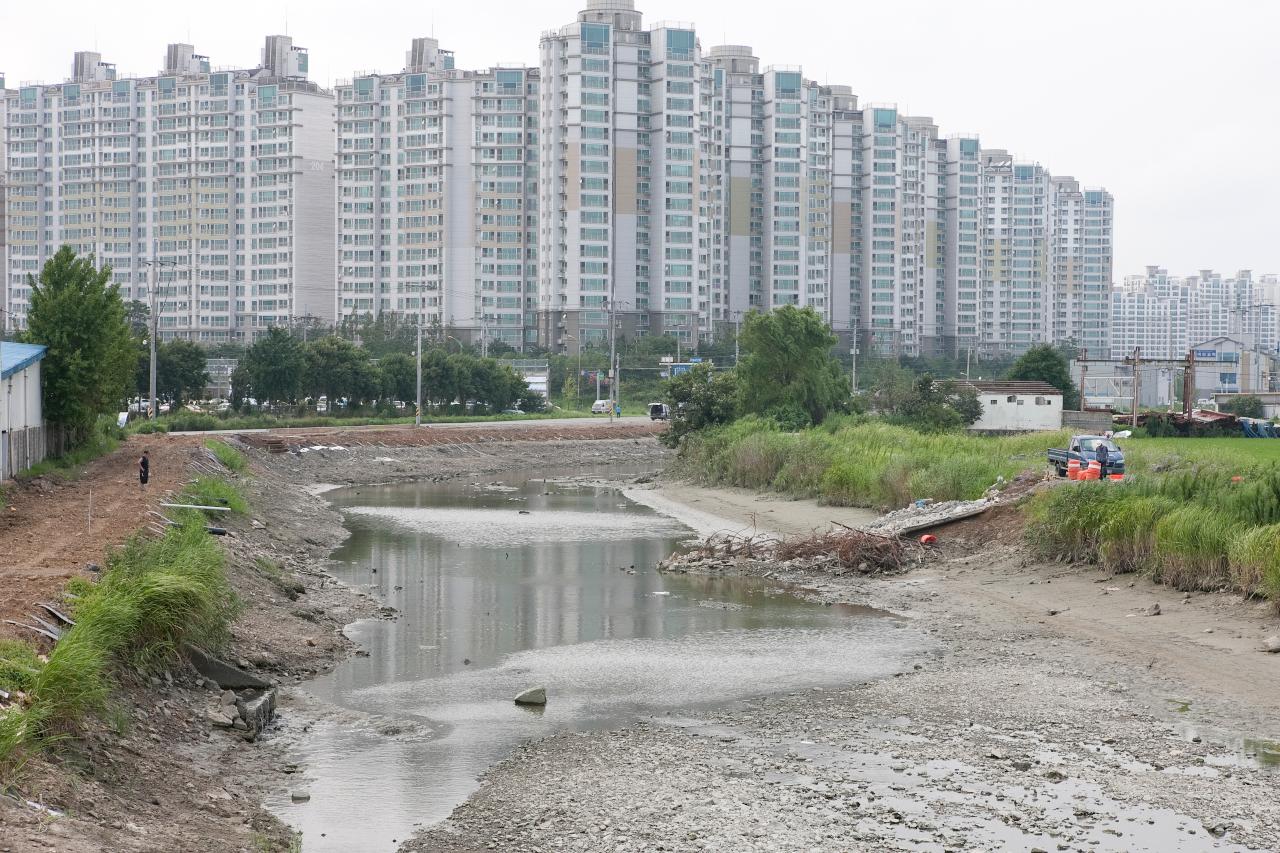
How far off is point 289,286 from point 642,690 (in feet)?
489

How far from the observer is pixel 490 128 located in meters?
149

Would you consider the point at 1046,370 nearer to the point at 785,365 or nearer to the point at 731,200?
the point at 785,365

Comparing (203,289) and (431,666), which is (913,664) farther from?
(203,289)

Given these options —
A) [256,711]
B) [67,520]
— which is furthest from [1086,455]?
[256,711]

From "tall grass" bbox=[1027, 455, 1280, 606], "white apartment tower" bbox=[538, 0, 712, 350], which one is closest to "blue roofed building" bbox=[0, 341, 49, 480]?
"tall grass" bbox=[1027, 455, 1280, 606]

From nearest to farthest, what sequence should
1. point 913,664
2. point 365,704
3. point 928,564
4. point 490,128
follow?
point 365,704 → point 913,664 → point 928,564 → point 490,128

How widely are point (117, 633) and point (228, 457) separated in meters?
39.2

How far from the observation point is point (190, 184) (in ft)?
544

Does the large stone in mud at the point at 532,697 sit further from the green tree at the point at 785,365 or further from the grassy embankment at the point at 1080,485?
the green tree at the point at 785,365

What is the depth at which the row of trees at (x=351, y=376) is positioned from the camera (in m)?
90.2

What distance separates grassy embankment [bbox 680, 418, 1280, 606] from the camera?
88.4 ft

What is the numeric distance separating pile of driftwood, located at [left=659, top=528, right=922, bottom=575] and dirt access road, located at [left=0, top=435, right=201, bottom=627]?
14090 mm

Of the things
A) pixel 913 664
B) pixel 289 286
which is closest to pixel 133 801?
pixel 913 664

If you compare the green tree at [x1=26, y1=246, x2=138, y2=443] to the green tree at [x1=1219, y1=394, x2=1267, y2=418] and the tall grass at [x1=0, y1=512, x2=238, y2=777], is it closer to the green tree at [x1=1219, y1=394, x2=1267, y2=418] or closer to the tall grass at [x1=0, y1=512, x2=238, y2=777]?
the tall grass at [x1=0, y1=512, x2=238, y2=777]
